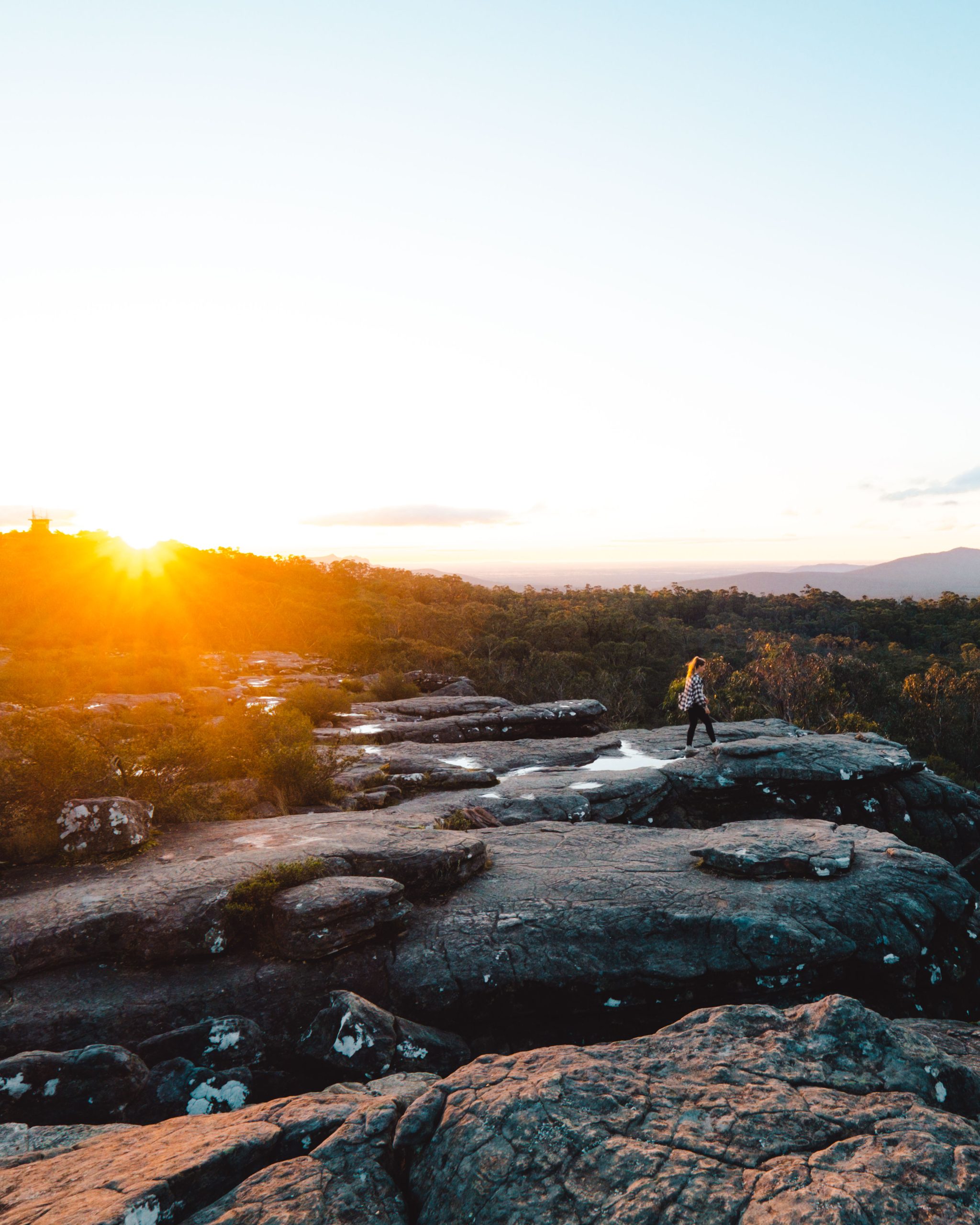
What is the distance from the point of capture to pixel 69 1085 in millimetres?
5566

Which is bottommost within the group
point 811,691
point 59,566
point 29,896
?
point 811,691

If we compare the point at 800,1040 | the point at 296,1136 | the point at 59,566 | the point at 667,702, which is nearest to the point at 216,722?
the point at 296,1136

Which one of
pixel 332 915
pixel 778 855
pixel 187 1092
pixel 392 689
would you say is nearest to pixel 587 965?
pixel 332 915

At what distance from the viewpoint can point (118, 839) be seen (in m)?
9.38

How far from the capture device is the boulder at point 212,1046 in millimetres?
6160

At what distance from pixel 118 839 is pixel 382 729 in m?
Result: 9.85

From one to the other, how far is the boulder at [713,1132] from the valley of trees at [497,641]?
17.4 metres

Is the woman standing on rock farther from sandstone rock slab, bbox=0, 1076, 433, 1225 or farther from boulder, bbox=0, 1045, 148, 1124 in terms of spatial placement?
boulder, bbox=0, 1045, 148, 1124

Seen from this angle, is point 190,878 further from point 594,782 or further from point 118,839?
point 594,782

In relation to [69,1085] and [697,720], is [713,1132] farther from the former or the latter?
[697,720]

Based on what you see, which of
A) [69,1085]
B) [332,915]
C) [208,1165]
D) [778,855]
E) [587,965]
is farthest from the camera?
[778,855]

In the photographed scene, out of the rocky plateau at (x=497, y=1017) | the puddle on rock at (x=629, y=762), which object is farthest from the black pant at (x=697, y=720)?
the rocky plateau at (x=497, y=1017)

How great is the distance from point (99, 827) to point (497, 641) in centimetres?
3876

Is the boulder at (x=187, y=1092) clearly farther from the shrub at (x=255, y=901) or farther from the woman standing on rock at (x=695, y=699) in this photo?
the woman standing on rock at (x=695, y=699)
